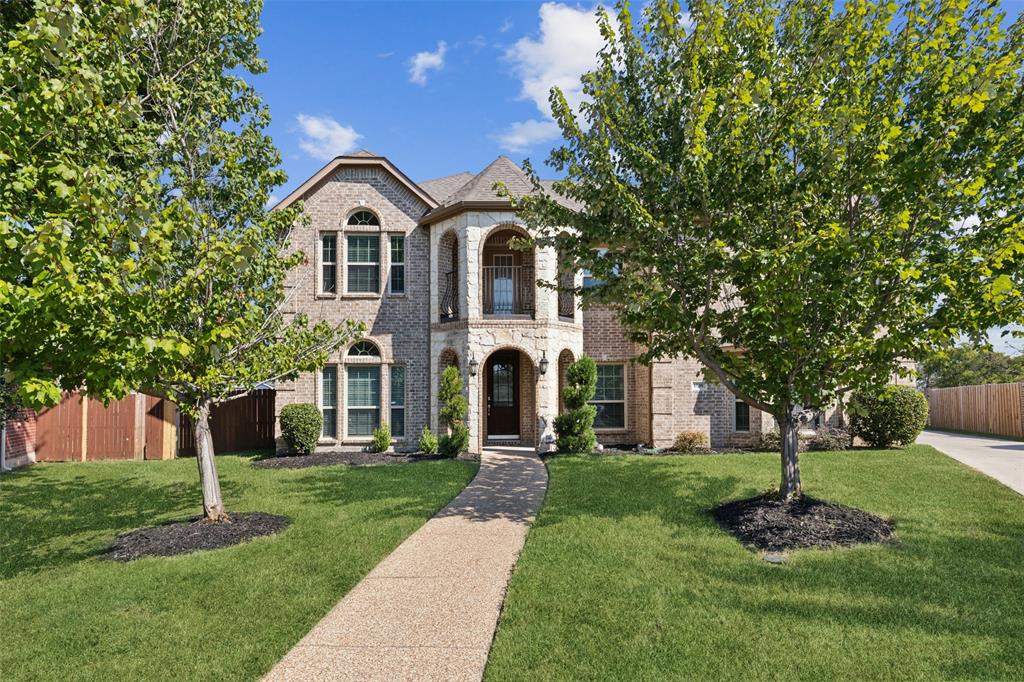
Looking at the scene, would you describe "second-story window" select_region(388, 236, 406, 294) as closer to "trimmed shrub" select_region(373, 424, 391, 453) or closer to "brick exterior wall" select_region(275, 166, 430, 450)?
"brick exterior wall" select_region(275, 166, 430, 450)

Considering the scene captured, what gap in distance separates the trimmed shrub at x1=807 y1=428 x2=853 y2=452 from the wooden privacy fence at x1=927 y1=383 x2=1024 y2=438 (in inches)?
363

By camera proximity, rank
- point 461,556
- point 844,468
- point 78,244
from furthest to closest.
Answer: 1. point 844,468
2. point 461,556
3. point 78,244

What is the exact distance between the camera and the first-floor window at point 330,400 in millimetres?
15172

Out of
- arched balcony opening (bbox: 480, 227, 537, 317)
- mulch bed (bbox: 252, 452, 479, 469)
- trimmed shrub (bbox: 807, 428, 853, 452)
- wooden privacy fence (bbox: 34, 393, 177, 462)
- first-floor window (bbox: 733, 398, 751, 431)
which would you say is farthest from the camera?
arched balcony opening (bbox: 480, 227, 537, 317)

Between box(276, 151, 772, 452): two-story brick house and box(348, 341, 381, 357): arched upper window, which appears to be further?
box(348, 341, 381, 357): arched upper window

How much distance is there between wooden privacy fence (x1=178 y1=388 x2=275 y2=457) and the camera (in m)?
15.7

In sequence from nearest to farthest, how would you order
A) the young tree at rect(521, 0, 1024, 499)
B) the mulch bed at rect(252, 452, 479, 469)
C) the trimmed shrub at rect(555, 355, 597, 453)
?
the young tree at rect(521, 0, 1024, 499) → the mulch bed at rect(252, 452, 479, 469) → the trimmed shrub at rect(555, 355, 597, 453)

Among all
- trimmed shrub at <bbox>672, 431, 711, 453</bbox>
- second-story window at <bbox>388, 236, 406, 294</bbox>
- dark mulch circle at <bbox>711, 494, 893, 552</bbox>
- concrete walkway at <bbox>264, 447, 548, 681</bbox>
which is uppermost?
second-story window at <bbox>388, 236, 406, 294</bbox>

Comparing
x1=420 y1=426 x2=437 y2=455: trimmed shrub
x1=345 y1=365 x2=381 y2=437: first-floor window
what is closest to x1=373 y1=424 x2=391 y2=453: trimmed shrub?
x1=345 y1=365 x2=381 y2=437: first-floor window

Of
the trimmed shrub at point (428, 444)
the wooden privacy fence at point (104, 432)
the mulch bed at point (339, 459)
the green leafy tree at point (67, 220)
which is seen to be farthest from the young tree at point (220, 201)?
the wooden privacy fence at point (104, 432)

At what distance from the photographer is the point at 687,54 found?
7160mm

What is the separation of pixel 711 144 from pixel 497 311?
28.8 ft

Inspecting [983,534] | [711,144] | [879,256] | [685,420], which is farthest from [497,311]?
[983,534]

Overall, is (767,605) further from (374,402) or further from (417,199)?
(417,199)
